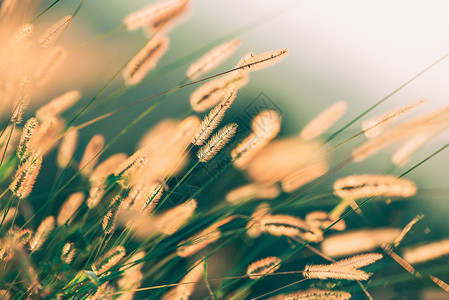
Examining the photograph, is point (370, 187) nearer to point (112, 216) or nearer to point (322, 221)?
point (322, 221)

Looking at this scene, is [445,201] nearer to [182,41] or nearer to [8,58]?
[182,41]

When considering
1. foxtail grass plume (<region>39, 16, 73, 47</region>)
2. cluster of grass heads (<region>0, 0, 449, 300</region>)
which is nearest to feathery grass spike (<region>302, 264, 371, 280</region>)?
cluster of grass heads (<region>0, 0, 449, 300</region>)

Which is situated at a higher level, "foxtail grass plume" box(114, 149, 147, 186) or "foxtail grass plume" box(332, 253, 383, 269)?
"foxtail grass plume" box(114, 149, 147, 186)

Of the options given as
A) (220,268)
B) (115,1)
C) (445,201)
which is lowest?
(445,201)

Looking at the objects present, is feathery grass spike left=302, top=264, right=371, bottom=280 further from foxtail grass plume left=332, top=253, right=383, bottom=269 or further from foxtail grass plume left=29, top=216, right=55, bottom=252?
foxtail grass plume left=29, top=216, right=55, bottom=252

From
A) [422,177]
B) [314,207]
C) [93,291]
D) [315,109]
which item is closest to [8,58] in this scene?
[93,291]
